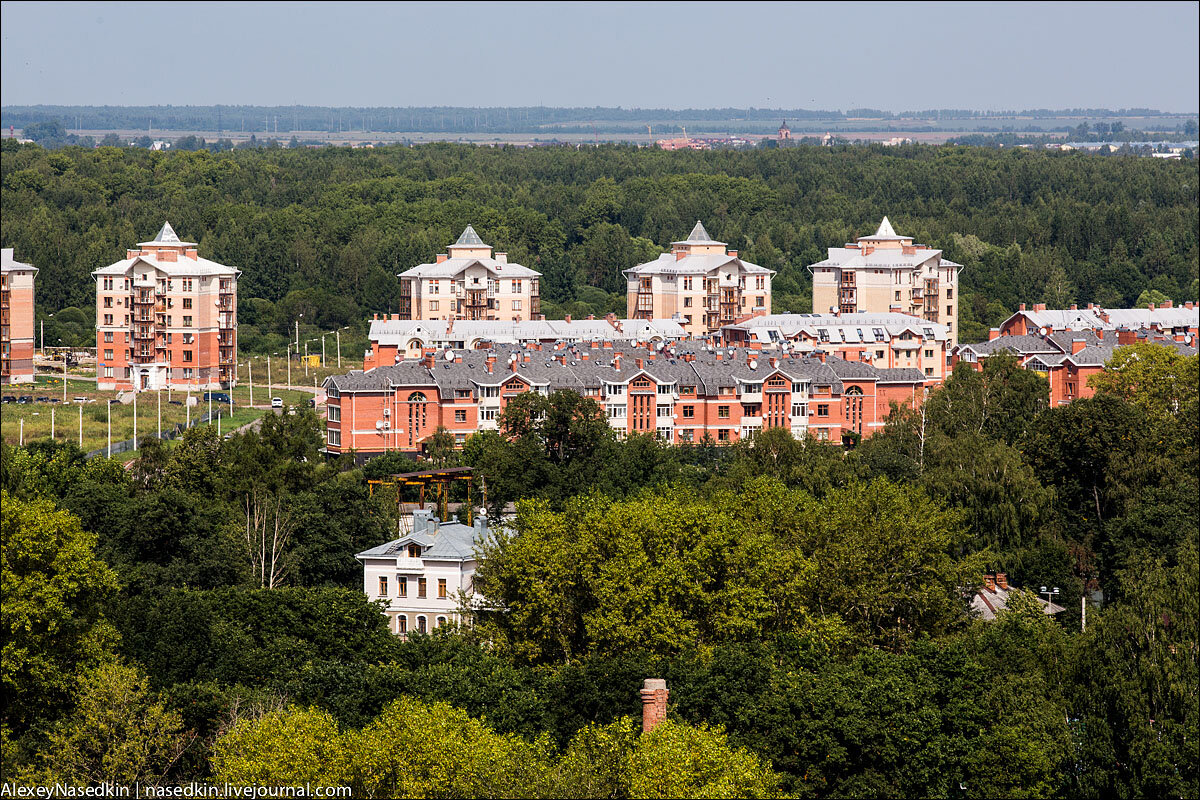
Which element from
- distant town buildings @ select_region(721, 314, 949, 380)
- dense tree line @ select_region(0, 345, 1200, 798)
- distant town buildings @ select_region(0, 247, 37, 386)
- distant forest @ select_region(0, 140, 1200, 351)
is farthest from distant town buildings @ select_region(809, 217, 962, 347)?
dense tree line @ select_region(0, 345, 1200, 798)

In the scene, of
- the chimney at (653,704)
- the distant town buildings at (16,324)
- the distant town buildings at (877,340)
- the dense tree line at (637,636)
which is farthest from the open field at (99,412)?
the chimney at (653,704)

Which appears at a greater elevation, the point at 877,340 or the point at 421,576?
the point at 877,340

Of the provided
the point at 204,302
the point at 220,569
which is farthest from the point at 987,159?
the point at 220,569

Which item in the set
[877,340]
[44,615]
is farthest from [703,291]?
[44,615]

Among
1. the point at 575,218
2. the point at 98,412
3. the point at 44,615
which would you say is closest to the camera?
the point at 44,615

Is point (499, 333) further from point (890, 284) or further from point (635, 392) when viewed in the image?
point (890, 284)

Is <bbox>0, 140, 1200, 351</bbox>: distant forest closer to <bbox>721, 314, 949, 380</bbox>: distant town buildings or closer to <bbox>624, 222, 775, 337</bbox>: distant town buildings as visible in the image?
<bbox>624, 222, 775, 337</bbox>: distant town buildings
